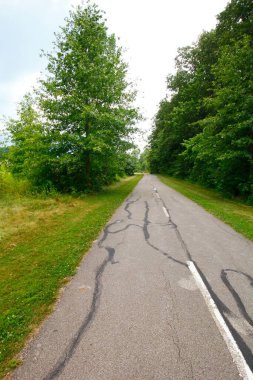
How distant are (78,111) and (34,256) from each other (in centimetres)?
1152

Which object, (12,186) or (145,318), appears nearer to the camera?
(145,318)

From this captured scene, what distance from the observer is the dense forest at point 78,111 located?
14430mm

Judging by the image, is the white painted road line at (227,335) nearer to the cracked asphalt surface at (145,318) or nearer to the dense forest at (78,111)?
the cracked asphalt surface at (145,318)

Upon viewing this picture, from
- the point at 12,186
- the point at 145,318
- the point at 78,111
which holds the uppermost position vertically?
the point at 78,111

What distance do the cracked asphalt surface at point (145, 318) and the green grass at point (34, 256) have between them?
10.8 inches

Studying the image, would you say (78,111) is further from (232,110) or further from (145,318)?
(145,318)

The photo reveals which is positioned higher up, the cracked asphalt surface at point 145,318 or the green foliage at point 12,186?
the green foliage at point 12,186

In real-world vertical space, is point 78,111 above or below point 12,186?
above

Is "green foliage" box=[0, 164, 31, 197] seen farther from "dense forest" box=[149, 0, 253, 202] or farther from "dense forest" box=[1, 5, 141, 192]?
"dense forest" box=[149, 0, 253, 202]

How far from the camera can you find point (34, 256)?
5977mm

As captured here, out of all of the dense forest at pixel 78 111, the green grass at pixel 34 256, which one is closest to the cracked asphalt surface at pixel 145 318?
the green grass at pixel 34 256

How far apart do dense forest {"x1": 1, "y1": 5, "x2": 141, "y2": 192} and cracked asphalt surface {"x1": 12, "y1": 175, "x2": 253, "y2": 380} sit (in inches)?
373

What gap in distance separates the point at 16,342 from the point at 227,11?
25051mm

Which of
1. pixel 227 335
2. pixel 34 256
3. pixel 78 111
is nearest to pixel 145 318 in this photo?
pixel 227 335
